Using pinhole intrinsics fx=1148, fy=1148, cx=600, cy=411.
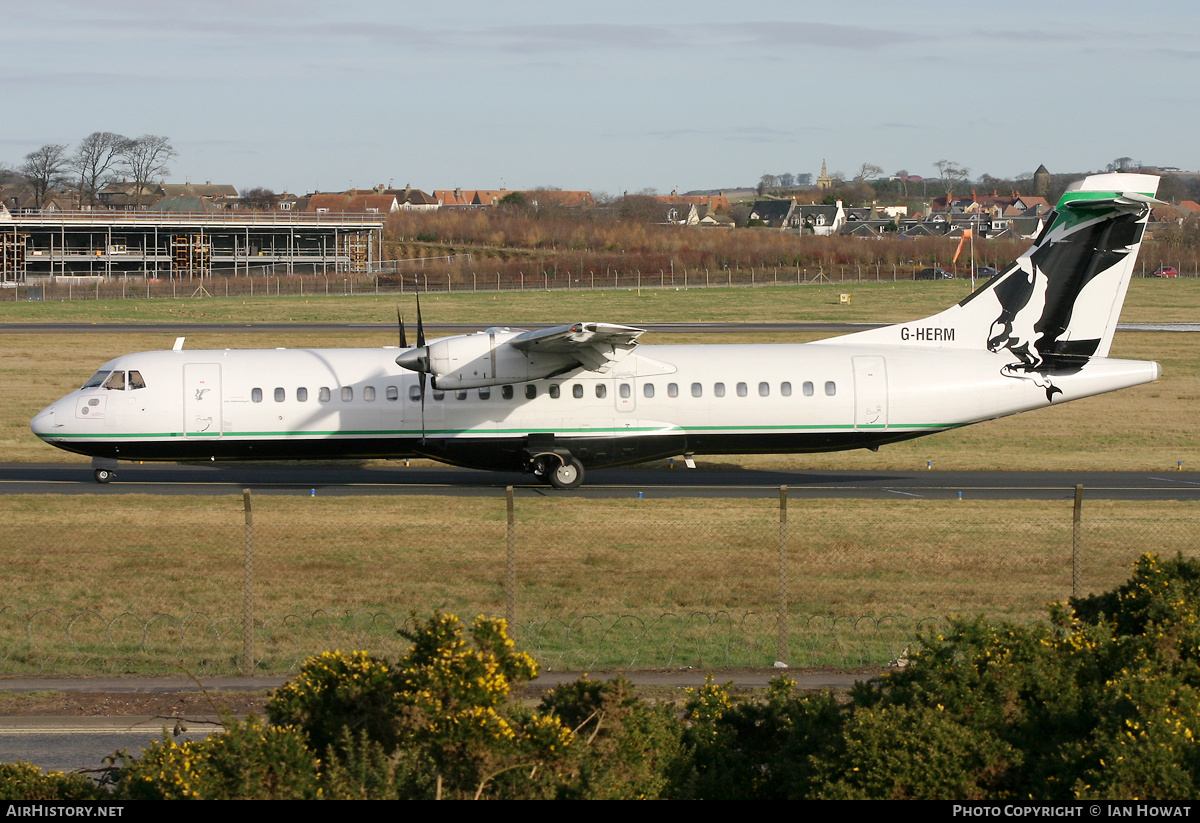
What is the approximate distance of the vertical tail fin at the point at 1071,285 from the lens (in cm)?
2350

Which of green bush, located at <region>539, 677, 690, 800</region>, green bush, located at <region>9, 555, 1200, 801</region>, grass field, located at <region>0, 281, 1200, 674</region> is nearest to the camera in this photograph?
green bush, located at <region>9, 555, 1200, 801</region>

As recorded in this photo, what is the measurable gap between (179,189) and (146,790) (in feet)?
557

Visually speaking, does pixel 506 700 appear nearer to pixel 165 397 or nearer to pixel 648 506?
pixel 648 506

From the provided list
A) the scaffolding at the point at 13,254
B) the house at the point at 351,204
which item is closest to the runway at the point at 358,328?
the scaffolding at the point at 13,254

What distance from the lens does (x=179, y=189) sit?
534ft

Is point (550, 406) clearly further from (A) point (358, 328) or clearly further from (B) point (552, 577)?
(A) point (358, 328)

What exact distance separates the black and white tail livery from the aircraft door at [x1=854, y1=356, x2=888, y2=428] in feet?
5.81

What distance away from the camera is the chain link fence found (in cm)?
1293

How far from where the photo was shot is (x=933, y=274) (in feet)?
283

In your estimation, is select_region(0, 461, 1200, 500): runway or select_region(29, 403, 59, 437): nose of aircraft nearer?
select_region(0, 461, 1200, 500): runway

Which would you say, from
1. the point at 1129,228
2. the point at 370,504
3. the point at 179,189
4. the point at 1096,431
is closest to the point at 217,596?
the point at 370,504

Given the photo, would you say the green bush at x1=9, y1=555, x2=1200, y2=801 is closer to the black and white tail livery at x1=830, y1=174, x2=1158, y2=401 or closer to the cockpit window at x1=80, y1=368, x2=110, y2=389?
the black and white tail livery at x1=830, y1=174, x2=1158, y2=401

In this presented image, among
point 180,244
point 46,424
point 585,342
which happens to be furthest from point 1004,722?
point 180,244

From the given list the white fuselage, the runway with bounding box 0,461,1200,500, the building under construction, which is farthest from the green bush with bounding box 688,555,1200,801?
the building under construction
